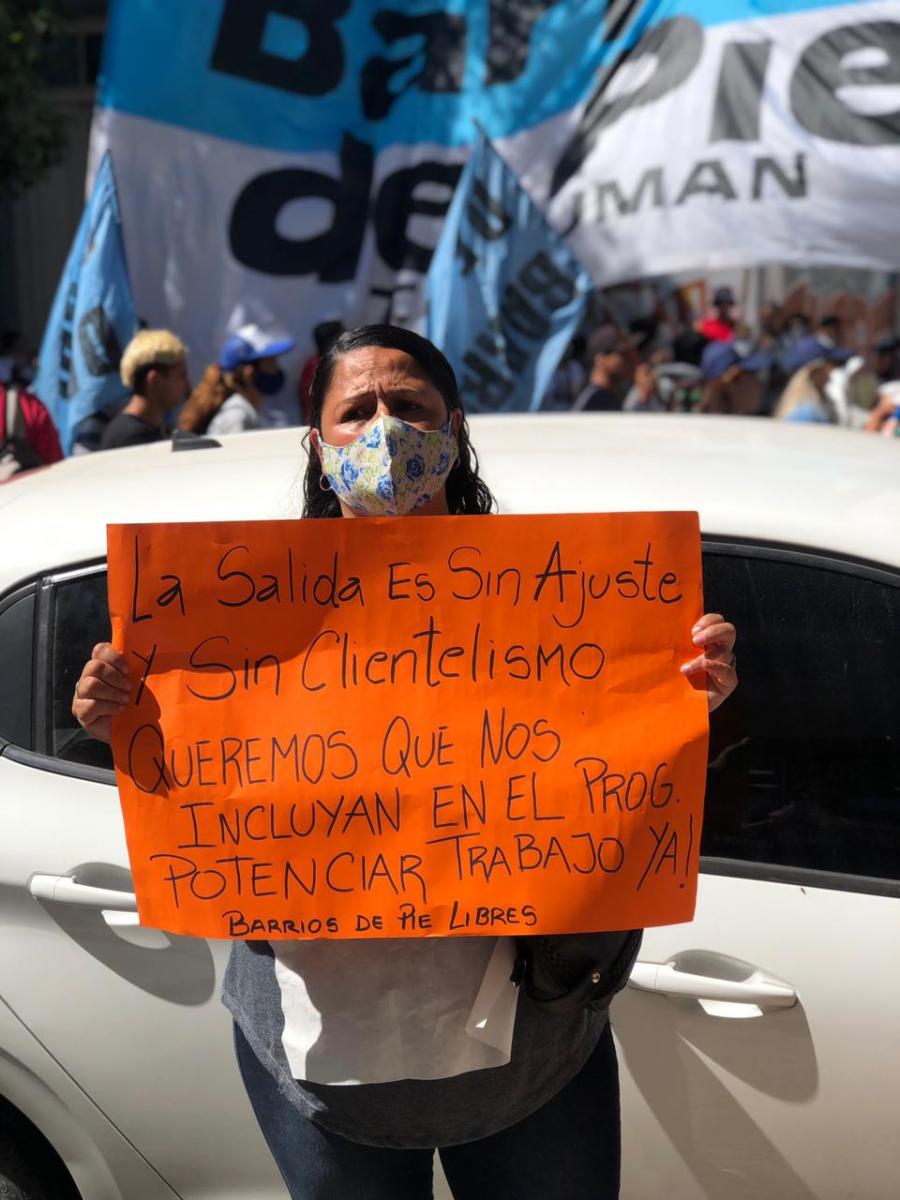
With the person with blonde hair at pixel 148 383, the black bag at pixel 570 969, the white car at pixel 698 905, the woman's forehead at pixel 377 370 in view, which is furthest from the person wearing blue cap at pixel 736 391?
the black bag at pixel 570 969

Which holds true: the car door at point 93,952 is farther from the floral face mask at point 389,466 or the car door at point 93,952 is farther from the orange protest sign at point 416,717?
the floral face mask at point 389,466

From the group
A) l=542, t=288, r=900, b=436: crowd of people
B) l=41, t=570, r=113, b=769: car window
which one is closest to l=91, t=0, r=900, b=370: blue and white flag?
l=542, t=288, r=900, b=436: crowd of people

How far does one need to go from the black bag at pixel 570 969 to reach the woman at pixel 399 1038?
38mm

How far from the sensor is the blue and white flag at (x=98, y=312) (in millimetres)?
6078

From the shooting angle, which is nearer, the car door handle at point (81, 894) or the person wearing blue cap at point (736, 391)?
the car door handle at point (81, 894)

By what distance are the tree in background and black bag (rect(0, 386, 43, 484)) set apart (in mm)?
5819

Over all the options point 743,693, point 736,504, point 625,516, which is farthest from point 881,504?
point 625,516

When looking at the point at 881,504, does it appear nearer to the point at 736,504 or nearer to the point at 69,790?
the point at 736,504

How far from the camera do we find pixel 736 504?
2271 millimetres

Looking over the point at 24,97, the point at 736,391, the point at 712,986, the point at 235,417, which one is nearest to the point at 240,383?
the point at 235,417

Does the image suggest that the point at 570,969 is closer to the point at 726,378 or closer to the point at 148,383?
the point at 148,383

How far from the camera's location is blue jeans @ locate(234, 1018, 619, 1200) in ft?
5.93

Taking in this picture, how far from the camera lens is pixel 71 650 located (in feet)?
7.71

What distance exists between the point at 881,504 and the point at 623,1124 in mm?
1030
